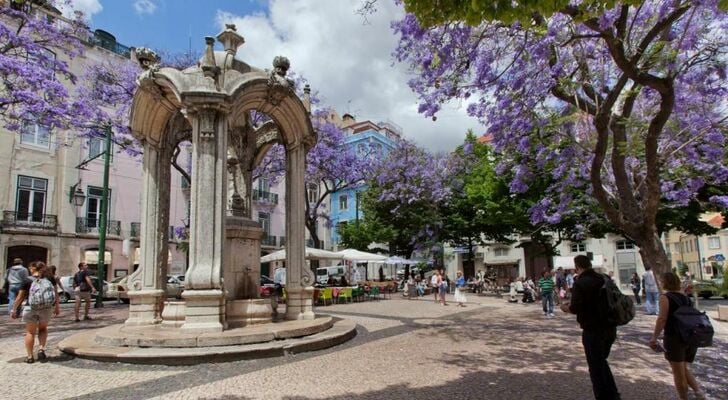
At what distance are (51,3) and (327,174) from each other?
13.6 metres

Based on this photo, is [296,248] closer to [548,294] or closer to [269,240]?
[548,294]

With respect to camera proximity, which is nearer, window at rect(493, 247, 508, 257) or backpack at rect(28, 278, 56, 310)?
backpack at rect(28, 278, 56, 310)

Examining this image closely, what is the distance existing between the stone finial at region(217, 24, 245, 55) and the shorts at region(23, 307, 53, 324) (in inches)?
236

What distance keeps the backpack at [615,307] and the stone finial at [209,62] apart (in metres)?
7.14

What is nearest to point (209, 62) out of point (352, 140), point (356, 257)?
point (356, 257)

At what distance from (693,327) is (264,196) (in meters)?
37.3

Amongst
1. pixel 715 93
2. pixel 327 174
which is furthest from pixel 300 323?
pixel 327 174

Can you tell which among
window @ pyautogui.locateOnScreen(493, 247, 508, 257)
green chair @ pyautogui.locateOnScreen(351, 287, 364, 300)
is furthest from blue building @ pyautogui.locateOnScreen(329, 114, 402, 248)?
green chair @ pyautogui.locateOnScreen(351, 287, 364, 300)

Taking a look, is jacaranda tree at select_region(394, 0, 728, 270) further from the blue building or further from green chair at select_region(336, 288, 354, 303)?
the blue building

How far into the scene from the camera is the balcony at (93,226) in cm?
2864

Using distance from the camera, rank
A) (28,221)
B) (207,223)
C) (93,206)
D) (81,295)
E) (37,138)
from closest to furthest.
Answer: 1. (207,223)
2. (81,295)
3. (28,221)
4. (37,138)
5. (93,206)

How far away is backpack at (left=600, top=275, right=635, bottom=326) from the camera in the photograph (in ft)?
15.5

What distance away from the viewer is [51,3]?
1462cm

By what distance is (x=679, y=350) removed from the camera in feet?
16.0
